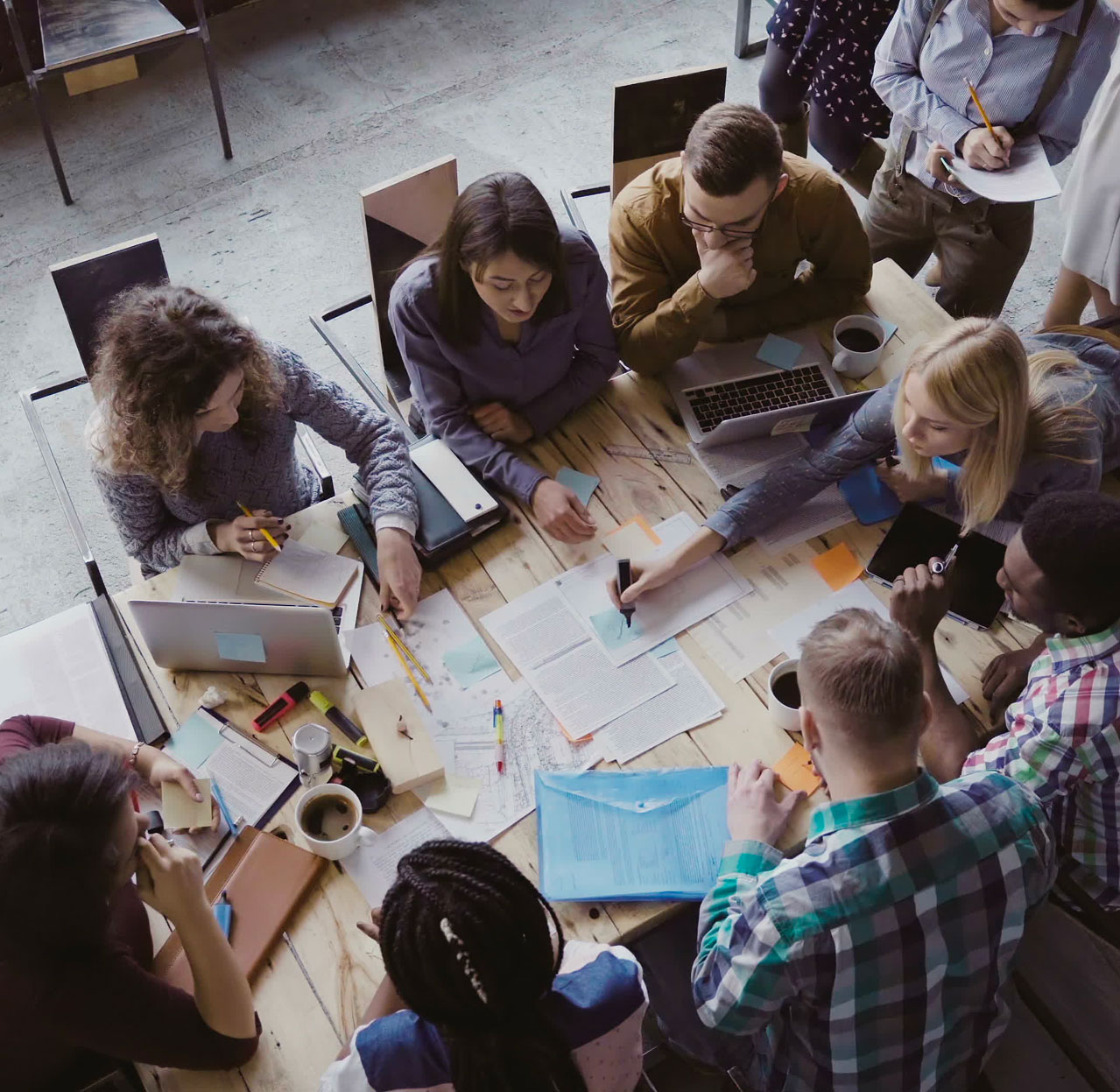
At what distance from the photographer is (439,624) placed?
1887mm

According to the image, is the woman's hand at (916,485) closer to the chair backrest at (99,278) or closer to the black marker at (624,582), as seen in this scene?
the black marker at (624,582)

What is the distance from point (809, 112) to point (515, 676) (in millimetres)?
2340

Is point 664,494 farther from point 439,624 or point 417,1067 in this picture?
point 417,1067

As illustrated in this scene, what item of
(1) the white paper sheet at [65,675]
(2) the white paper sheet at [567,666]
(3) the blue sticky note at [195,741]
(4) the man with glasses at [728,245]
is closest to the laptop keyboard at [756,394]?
(4) the man with glasses at [728,245]

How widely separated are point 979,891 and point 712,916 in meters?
0.37

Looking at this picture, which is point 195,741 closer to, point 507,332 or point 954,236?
point 507,332

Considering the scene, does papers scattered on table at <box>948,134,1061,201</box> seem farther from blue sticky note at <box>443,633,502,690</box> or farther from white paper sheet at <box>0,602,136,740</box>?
white paper sheet at <box>0,602,136,740</box>

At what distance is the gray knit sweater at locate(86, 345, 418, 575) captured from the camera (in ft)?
6.44

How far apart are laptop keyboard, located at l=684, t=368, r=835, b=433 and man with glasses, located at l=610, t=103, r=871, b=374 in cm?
11

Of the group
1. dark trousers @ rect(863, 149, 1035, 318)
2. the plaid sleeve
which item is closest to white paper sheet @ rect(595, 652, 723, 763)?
the plaid sleeve

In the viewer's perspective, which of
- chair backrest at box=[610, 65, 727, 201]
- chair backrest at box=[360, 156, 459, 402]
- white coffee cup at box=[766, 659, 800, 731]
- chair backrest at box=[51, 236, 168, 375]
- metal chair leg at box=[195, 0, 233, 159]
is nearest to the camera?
white coffee cup at box=[766, 659, 800, 731]

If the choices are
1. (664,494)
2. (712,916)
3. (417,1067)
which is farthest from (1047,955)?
(417,1067)

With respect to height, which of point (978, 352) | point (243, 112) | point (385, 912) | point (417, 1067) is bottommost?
point (243, 112)

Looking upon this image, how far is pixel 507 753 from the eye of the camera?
5.67 ft
